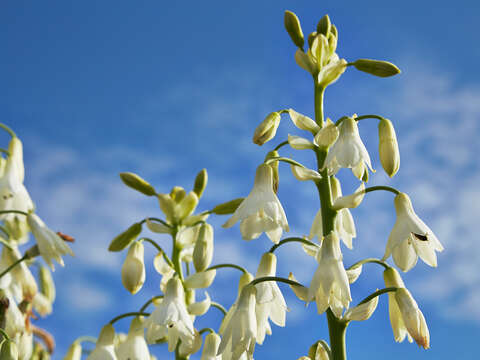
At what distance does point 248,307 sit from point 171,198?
1.12m

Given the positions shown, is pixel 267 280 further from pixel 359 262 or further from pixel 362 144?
pixel 362 144

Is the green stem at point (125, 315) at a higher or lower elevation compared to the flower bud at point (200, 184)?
lower

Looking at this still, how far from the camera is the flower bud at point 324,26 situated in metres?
3.34

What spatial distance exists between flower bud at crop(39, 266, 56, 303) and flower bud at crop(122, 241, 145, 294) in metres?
1.74

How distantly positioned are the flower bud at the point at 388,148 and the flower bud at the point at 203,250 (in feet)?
3.54

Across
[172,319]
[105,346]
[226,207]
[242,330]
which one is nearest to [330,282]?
[242,330]

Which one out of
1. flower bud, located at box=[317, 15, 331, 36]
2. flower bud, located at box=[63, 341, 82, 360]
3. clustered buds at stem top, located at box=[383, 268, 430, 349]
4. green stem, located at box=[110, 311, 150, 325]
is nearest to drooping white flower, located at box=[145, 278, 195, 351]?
green stem, located at box=[110, 311, 150, 325]

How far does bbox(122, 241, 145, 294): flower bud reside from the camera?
3262 millimetres

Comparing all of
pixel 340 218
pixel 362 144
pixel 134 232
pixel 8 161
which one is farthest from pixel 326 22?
pixel 8 161

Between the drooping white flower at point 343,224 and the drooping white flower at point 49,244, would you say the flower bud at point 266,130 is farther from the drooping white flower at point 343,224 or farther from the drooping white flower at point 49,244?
the drooping white flower at point 49,244

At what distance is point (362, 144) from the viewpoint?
2.85 m

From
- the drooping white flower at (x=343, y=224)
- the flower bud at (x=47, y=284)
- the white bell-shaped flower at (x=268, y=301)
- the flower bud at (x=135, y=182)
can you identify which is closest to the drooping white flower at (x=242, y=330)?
the white bell-shaped flower at (x=268, y=301)

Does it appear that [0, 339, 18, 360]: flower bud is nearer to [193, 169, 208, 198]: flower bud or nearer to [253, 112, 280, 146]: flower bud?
[193, 169, 208, 198]: flower bud

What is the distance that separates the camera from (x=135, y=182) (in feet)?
11.6
